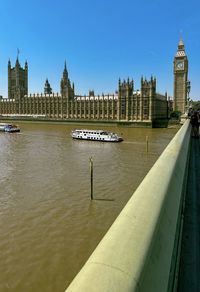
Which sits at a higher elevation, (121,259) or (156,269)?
(121,259)

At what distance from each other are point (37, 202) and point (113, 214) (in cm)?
448

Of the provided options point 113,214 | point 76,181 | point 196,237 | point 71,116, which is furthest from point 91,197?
point 71,116

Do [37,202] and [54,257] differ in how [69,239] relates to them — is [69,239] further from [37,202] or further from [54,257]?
[37,202]

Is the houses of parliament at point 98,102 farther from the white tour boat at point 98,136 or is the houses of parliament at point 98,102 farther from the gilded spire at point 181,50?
the white tour boat at point 98,136

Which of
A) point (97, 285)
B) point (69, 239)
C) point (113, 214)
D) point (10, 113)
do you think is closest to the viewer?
point (97, 285)

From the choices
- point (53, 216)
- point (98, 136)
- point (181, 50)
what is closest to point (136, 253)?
point (53, 216)

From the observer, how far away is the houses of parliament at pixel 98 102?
10344 cm

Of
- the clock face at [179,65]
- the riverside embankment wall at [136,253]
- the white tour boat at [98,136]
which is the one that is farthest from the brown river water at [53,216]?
the clock face at [179,65]

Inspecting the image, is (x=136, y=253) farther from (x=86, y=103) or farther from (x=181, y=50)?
(x=181, y=50)

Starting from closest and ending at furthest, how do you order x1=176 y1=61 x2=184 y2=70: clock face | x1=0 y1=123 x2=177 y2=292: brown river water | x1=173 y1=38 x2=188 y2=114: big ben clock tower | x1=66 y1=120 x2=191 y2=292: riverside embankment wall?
x1=66 y1=120 x2=191 y2=292: riverside embankment wall, x1=0 y1=123 x2=177 y2=292: brown river water, x1=173 y1=38 x2=188 y2=114: big ben clock tower, x1=176 y1=61 x2=184 y2=70: clock face

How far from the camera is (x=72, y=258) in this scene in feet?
33.4

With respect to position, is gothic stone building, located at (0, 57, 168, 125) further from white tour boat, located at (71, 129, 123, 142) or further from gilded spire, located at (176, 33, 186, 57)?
white tour boat, located at (71, 129, 123, 142)

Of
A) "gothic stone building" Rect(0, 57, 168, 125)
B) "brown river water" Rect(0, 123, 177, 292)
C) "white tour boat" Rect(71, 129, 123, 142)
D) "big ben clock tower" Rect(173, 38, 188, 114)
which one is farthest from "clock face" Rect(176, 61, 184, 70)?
"brown river water" Rect(0, 123, 177, 292)

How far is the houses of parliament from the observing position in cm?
10344
